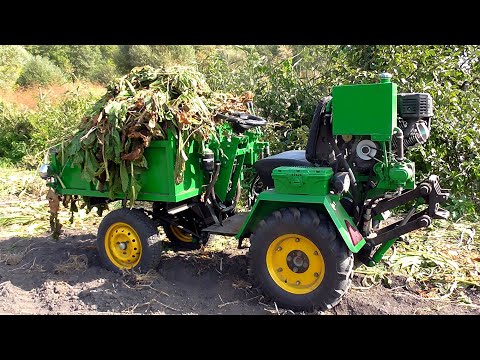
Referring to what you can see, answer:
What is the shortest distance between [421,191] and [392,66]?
4.21 m

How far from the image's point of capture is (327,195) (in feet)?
14.1

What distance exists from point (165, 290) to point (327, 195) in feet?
6.62

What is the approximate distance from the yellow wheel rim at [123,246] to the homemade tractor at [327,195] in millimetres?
27

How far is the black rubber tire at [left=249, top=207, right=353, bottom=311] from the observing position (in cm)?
415

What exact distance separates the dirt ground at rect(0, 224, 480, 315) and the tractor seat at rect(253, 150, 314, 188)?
1.16 metres

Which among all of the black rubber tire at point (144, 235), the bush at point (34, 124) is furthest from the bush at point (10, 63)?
the black rubber tire at point (144, 235)

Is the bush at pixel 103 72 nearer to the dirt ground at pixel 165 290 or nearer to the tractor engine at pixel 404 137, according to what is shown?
the dirt ground at pixel 165 290

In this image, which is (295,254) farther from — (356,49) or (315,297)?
(356,49)

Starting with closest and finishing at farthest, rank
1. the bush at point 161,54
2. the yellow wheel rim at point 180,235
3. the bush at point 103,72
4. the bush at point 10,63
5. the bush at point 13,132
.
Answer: the yellow wheel rim at point 180,235 → the bush at point 13,132 → the bush at point 10,63 → the bush at point 161,54 → the bush at point 103,72

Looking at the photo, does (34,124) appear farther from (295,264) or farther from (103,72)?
(103,72)

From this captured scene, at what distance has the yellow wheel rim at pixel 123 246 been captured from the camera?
5309 millimetres

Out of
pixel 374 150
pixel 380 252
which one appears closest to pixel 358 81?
pixel 374 150

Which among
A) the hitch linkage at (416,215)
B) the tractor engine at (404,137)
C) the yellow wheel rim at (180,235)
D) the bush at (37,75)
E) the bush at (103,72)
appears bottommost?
the yellow wheel rim at (180,235)

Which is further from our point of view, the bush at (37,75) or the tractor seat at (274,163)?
the bush at (37,75)
